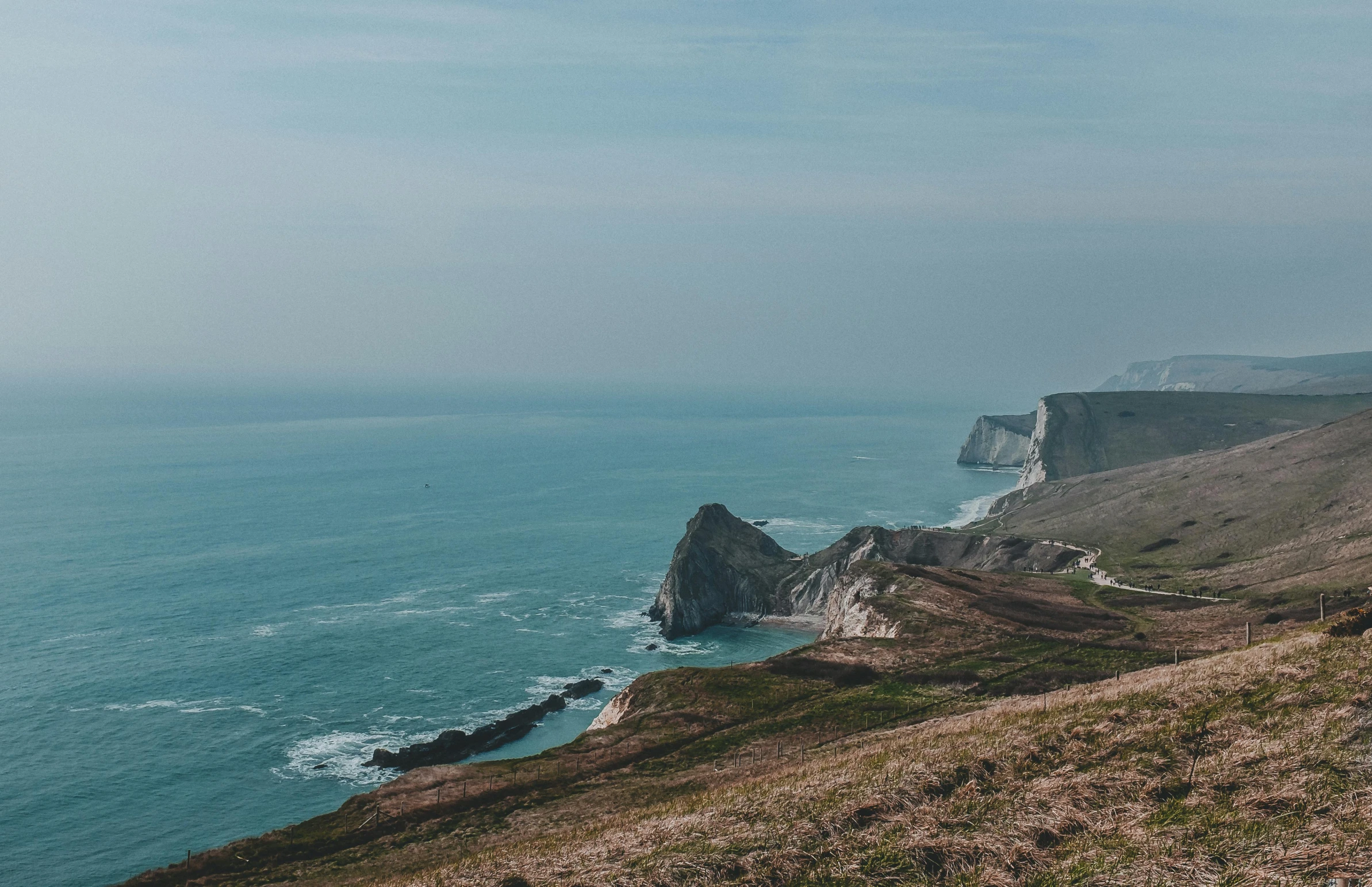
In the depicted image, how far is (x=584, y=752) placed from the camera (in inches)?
2124

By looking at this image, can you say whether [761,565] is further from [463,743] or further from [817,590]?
[463,743]

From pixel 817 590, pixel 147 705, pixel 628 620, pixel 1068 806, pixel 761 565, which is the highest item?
pixel 1068 806

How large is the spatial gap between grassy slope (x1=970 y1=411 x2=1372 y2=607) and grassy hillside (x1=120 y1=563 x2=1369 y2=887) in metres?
71.1

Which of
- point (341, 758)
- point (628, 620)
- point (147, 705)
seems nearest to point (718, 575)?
point (628, 620)

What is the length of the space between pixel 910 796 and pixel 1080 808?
4512mm

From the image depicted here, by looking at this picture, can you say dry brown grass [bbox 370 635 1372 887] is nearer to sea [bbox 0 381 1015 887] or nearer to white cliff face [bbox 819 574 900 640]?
white cliff face [bbox 819 574 900 640]

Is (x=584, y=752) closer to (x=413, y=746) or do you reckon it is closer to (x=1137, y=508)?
(x=413, y=746)

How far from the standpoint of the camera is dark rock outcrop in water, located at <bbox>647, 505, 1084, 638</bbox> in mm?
138750

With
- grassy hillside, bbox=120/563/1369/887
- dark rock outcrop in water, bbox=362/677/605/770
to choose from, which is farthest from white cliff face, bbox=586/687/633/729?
dark rock outcrop in water, bbox=362/677/605/770

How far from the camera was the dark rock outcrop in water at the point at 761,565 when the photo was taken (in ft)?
455

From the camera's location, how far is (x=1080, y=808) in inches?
834

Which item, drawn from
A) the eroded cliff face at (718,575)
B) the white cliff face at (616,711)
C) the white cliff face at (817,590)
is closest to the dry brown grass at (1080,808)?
the white cliff face at (616,711)

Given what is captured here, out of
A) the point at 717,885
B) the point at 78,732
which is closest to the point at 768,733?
the point at 717,885

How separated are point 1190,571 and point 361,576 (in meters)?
135
